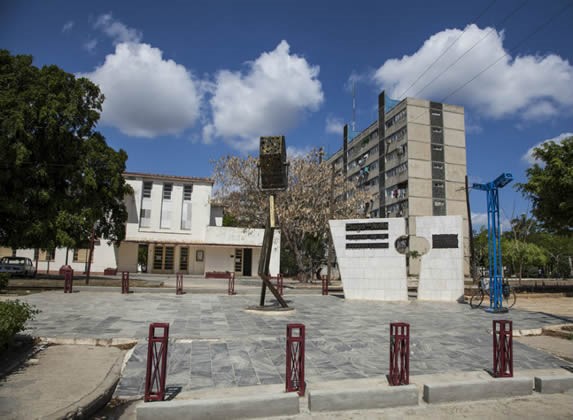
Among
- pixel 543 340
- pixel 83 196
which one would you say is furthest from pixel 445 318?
pixel 83 196

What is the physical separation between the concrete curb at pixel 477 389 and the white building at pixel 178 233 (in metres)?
30.2

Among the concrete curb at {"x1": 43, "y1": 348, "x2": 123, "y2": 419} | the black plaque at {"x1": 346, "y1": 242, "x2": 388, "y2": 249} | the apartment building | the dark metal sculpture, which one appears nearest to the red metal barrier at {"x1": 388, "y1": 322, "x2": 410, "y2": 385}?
the concrete curb at {"x1": 43, "y1": 348, "x2": 123, "y2": 419}

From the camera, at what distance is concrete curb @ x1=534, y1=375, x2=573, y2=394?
574 cm

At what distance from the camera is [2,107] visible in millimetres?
18109

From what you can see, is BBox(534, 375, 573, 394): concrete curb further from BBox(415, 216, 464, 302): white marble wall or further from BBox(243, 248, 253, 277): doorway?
BBox(243, 248, 253, 277): doorway

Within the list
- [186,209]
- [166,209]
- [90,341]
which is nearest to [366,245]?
[90,341]

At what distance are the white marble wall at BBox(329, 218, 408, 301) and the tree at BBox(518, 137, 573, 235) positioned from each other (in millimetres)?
10119

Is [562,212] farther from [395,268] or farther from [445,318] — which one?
[445,318]

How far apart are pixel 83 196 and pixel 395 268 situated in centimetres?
1580

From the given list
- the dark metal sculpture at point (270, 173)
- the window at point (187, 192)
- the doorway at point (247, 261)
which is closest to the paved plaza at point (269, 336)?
the dark metal sculpture at point (270, 173)

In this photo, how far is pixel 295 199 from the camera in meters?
29.2

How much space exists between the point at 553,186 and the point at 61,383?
898 inches

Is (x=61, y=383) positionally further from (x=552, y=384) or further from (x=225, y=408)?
(x=552, y=384)

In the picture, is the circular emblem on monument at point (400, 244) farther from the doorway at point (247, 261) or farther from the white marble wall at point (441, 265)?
the doorway at point (247, 261)
